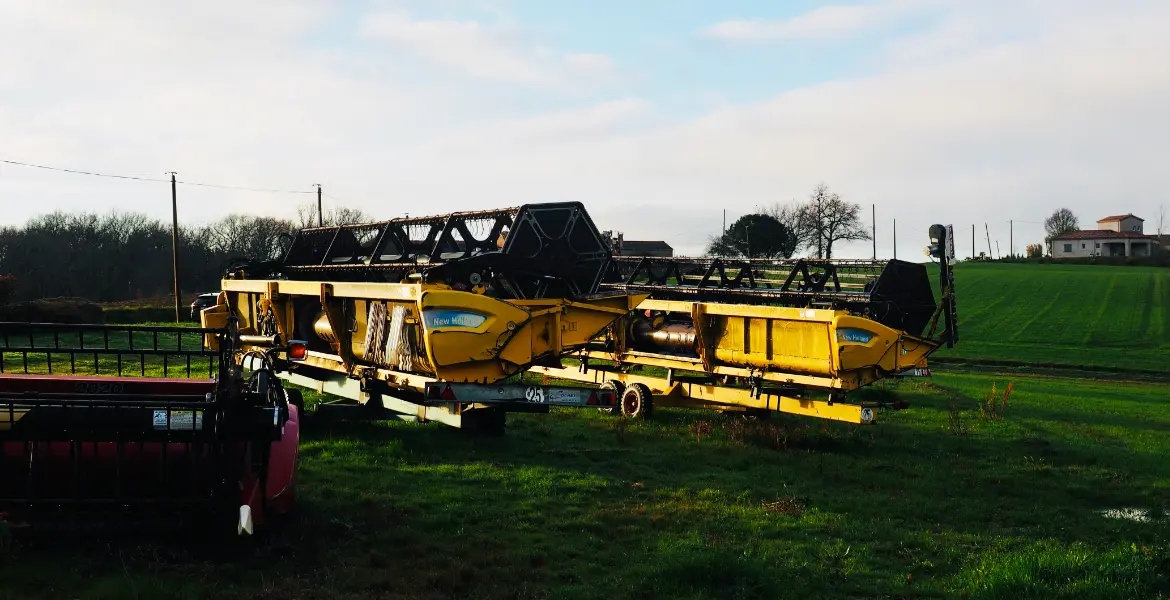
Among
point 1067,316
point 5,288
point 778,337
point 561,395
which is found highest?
point 5,288

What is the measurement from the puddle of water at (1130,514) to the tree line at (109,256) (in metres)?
58.5

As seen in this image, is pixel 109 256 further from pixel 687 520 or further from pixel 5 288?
pixel 687 520

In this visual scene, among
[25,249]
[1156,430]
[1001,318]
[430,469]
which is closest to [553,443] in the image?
[430,469]

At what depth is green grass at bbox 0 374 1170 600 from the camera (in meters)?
5.93

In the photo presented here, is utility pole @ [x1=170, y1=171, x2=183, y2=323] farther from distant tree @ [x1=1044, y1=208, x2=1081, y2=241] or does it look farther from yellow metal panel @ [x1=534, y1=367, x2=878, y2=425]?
distant tree @ [x1=1044, y1=208, x2=1081, y2=241]

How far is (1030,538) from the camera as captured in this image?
782 centimetres

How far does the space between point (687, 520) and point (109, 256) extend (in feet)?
230

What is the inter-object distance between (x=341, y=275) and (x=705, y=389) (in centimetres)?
583

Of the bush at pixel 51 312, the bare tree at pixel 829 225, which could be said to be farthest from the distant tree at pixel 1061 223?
the bush at pixel 51 312

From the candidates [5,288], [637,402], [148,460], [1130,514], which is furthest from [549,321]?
[5,288]

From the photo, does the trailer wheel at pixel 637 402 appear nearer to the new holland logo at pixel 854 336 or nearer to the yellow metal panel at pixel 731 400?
the yellow metal panel at pixel 731 400

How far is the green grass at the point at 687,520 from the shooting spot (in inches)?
233

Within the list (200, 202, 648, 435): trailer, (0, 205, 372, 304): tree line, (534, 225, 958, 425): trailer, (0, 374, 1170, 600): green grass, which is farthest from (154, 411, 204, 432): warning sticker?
(0, 205, 372, 304): tree line

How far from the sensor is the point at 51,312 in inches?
1159
